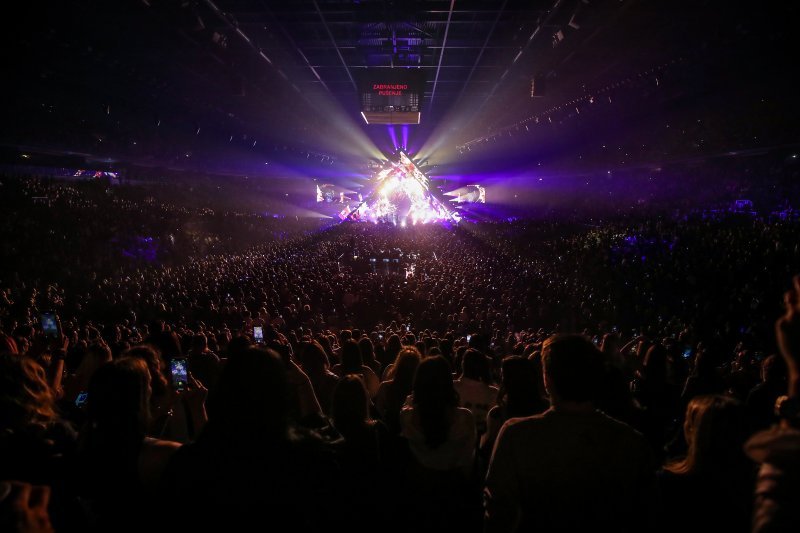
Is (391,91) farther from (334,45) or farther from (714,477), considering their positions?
(714,477)

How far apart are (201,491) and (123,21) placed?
37.8ft

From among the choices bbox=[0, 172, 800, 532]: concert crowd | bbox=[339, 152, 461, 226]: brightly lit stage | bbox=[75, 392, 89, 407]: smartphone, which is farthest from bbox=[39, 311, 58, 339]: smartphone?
bbox=[339, 152, 461, 226]: brightly lit stage

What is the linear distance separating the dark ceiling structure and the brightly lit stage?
17.6m

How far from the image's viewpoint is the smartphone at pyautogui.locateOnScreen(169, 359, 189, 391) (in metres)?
4.46

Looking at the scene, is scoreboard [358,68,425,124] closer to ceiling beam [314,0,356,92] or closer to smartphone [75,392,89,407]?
ceiling beam [314,0,356,92]

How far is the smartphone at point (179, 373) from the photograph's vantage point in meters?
4.46

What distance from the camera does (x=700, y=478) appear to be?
2.05 metres

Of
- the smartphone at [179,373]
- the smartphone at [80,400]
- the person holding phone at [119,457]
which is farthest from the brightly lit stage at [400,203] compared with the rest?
the person holding phone at [119,457]

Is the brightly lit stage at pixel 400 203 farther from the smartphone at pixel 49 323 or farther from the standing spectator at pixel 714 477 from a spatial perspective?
the standing spectator at pixel 714 477

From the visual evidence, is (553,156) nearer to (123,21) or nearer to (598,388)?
(123,21)

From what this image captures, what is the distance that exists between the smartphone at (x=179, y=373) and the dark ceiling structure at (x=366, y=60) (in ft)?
24.7

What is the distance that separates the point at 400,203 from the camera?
1780 inches

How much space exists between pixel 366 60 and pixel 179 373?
10554 millimetres

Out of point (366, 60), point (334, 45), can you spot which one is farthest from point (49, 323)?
point (366, 60)
